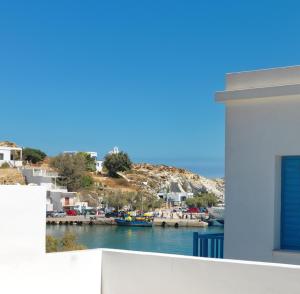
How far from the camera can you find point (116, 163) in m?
76.0

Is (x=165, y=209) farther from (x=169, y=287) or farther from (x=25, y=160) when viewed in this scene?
(x=169, y=287)

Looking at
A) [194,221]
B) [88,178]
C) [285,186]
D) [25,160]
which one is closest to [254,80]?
[285,186]

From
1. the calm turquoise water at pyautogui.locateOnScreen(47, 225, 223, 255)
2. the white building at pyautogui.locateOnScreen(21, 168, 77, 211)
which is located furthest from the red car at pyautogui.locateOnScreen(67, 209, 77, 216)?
the calm turquoise water at pyautogui.locateOnScreen(47, 225, 223, 255)

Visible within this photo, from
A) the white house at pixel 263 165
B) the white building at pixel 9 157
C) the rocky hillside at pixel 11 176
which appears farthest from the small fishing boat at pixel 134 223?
the white house at pixel 263 165

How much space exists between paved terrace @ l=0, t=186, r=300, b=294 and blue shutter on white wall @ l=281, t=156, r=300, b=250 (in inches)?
69.9

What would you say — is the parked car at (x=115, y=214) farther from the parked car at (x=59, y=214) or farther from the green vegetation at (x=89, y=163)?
the green vegetation at (x=89, y=163)

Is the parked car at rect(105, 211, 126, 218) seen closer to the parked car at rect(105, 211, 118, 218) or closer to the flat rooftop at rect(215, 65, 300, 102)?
the parked car at rect(105, 211, 118, 218)

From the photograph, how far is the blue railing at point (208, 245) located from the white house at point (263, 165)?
0.39 meters

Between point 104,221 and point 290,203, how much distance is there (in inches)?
2095

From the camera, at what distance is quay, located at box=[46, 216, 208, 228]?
55.4m

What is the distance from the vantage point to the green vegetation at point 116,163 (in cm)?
7569

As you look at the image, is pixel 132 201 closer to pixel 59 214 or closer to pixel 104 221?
pixel 104 221

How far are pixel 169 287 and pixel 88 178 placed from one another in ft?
206

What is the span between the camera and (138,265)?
454 cm
